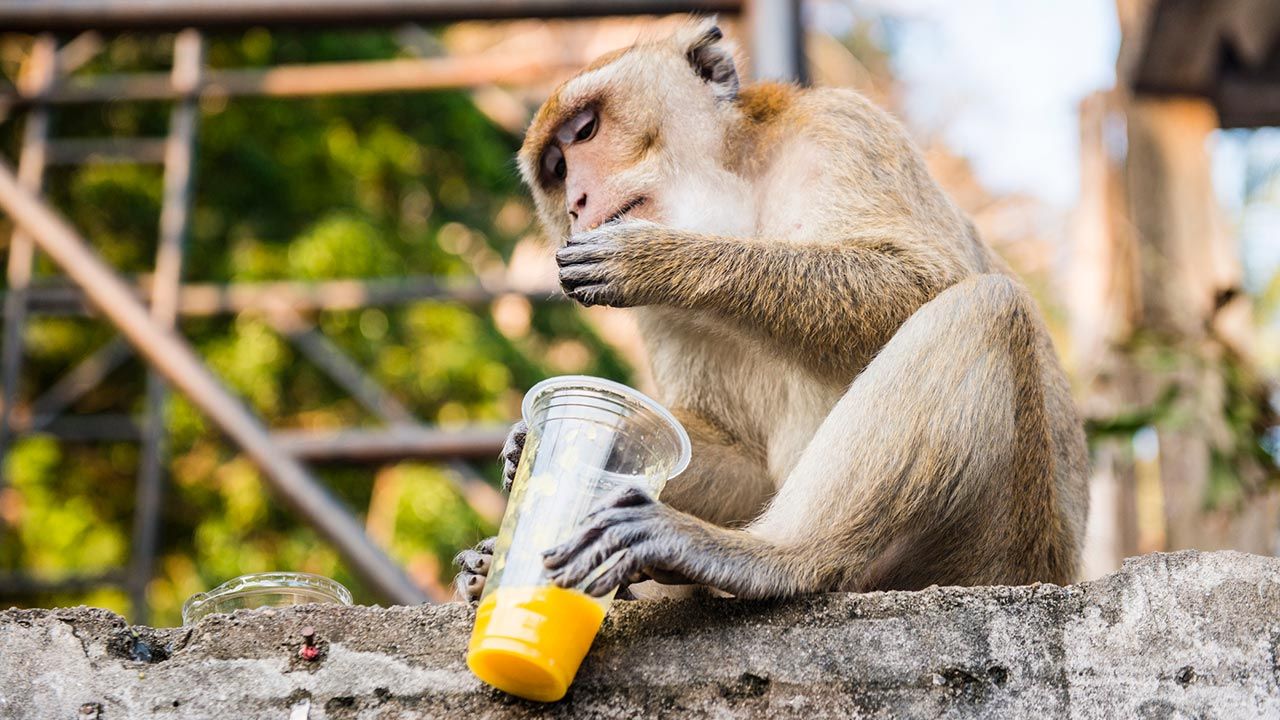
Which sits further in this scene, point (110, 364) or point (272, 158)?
point (272, 158)

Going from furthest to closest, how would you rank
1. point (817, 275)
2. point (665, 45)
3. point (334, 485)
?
point (334, 485)
point (665, 45)
point (817, 275)

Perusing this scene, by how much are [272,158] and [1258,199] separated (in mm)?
8932

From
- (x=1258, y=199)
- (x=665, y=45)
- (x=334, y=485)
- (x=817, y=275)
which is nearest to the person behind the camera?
(x=817, y=275)

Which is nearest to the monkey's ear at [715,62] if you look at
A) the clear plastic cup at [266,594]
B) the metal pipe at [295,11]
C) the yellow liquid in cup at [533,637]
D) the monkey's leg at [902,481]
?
the monkey's leg at [902,481]

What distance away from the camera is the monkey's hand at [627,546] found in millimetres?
2275

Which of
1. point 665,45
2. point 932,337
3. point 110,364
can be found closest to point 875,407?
point 932,337

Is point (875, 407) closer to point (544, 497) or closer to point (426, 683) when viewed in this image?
point (544, 497)

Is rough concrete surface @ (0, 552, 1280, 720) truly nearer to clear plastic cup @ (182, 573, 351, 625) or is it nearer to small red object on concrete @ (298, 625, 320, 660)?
small red object on concrete @ (298, 625, 320, 660)

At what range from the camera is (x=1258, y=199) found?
13.0m

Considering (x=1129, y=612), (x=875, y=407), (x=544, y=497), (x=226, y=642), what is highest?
(x=226, y=642)

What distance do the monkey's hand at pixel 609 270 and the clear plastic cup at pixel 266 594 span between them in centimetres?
79

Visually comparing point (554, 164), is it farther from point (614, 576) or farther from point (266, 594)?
point (614, 576)

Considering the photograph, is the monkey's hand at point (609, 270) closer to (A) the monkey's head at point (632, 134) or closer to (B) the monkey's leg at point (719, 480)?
(A) the monkey's head at point (632, 134)

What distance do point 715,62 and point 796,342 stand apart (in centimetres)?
115
